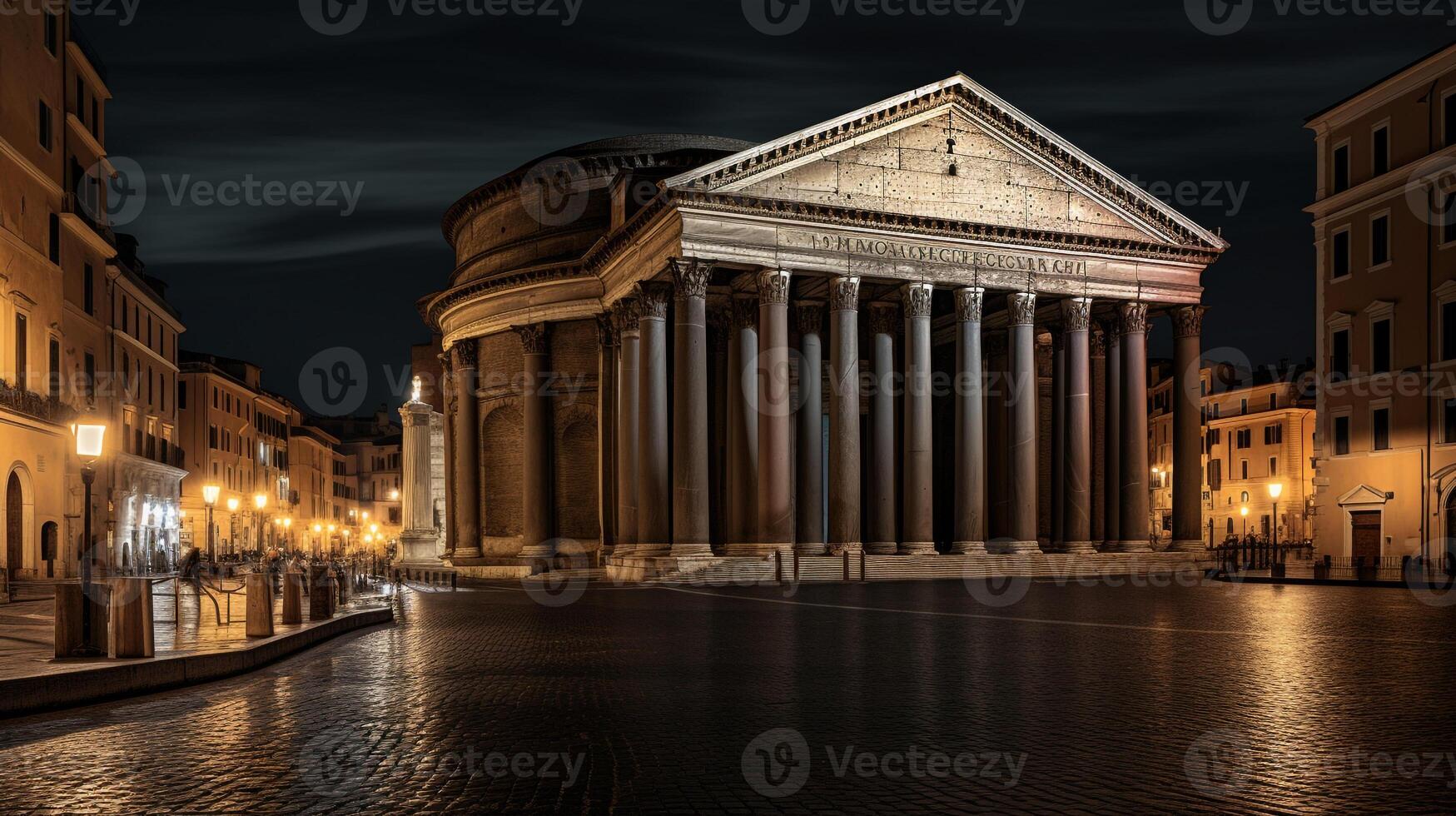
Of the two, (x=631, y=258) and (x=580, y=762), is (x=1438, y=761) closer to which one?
(x=580, y=762)

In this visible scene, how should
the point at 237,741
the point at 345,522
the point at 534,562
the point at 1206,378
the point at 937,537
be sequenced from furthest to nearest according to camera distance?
1. the point at 345,522
2. the point at 1206,378
3. the point at 937,537
4. the point at 534,562
5. the point at 237,741

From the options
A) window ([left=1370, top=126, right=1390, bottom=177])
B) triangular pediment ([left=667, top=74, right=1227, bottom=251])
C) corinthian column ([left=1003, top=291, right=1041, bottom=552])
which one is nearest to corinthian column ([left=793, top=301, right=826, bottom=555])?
triangular pediment ([left=667, top=74, right=1227, bottom=251])

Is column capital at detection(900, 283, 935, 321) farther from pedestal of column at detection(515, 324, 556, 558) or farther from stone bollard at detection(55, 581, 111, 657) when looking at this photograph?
stone bollard at detection(55, 581, 111, 657)

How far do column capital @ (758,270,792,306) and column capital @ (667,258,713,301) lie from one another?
1587 mm

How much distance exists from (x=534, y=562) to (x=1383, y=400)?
90.7 feet

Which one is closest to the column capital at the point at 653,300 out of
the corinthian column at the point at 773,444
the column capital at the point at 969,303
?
the corinthian column at the point at 773,444

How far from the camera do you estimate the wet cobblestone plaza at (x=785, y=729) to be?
23.4ft

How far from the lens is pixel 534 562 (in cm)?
4184

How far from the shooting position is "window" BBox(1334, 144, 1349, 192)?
40.8m

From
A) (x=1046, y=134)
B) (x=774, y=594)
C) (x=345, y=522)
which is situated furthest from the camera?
(x=345, y=522)

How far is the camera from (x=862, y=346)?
144ft

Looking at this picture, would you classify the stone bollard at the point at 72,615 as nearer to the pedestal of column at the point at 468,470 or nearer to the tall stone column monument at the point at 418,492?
the pedestal of column at the point at 468,470

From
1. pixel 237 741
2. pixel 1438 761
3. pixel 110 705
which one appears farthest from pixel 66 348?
pixel 1438 761

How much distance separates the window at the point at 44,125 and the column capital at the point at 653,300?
52.0 ft
